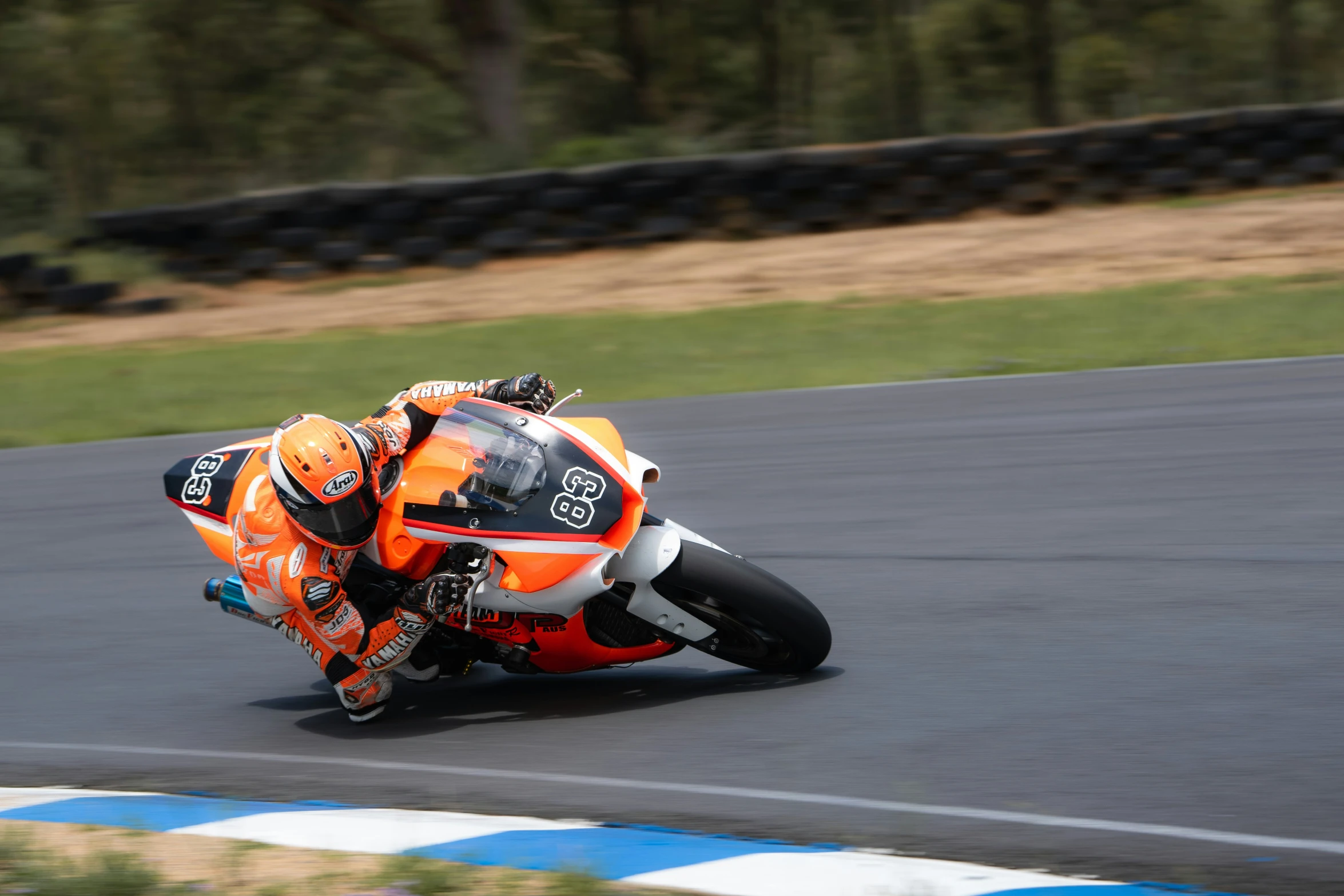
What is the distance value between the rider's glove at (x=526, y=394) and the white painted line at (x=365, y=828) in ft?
4.62

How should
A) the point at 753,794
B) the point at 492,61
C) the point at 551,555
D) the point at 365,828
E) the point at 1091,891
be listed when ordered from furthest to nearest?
1. the point at 492,61
2. the point at 551,555
3. the point at 753,794
4. the point at 365,828
5. the point at 1091,891

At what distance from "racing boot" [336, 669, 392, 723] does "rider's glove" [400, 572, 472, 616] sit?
1.66 ft

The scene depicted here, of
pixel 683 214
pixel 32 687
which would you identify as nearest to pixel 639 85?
pixel 683 214

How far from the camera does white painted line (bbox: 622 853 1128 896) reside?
332 centimetres

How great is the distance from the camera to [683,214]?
16.8 meters

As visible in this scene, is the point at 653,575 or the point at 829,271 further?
the point at 829,271

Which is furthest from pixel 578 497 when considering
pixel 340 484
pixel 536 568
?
pixel 340 484

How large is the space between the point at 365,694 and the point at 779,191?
12.8 m

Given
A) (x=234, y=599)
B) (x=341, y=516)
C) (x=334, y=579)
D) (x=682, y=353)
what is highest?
(x=341, y=516)

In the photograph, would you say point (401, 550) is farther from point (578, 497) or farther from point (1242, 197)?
point (1242, 197)

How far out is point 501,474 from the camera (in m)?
4.35

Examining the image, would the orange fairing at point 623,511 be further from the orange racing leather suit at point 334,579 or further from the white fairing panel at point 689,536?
the orange racing leather suit at point 334,579

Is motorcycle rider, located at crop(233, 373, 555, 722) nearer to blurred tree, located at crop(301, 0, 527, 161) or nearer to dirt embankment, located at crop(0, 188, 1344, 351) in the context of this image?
dirt embankment, located at crop(0, 188, 1344, 351)

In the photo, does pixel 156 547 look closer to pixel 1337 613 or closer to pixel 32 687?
pixel 32 687
